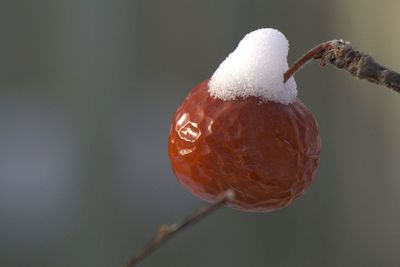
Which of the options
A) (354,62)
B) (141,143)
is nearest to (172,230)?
(354,62)

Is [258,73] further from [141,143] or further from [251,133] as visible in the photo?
[141,143]

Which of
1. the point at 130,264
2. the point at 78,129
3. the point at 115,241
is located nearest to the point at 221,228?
the point at 115,241

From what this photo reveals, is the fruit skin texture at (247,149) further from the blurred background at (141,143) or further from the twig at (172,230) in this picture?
the blurred background at (141,143)

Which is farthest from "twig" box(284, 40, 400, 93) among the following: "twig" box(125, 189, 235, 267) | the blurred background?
the blurred background

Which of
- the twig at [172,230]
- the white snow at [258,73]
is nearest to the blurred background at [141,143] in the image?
the white snow at [258,73]

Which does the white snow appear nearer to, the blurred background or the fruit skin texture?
the fruit skin texture

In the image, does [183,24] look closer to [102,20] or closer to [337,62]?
[102,20]
